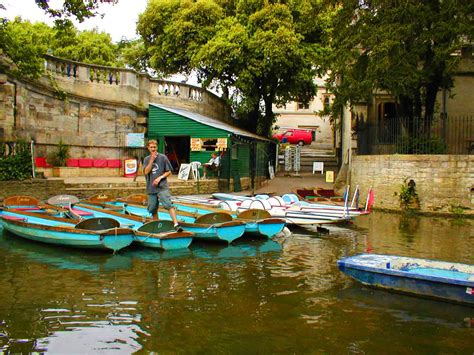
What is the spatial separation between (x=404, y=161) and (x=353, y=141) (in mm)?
4821

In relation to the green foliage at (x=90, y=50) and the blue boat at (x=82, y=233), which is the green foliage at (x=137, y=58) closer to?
the green foliage at (x=90, y=50)

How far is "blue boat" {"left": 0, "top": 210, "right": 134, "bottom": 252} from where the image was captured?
948cm

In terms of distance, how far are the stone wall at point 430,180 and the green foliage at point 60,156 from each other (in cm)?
1272

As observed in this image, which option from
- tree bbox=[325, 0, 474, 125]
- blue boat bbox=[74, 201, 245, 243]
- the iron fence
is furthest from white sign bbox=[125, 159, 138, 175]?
the iron fence

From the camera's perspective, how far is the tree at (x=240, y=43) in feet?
80.9

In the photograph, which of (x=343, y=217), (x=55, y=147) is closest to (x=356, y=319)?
(x=343, y=217)

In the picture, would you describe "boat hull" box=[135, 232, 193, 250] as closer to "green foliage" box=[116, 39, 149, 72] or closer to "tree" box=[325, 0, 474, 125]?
"tree" box=[325, 0, 474, 125]

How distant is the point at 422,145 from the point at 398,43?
434 cm

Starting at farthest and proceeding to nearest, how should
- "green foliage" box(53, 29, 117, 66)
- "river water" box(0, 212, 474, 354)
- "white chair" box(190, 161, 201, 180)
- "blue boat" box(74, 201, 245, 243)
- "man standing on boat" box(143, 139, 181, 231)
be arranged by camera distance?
"green foliage" box(53, 29, 117, 66) → "white chair" box(190, 161, 201, 180) → "blue boat" box(74, 201, 245, 243) → "man standing on boat" box(143, 139, 181, 231) → "river water" box(0, 212, 474, 354)

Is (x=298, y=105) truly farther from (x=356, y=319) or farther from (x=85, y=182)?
(x=356, y=319)

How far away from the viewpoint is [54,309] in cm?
627

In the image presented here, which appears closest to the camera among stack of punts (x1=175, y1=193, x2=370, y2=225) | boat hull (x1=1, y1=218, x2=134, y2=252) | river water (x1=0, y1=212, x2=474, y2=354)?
river water (x1=0, y1=212, x2=474, y2=354)

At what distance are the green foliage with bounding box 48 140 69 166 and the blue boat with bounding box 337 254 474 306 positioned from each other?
48.5ft

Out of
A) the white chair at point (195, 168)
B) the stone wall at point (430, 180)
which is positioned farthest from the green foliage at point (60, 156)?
the stone wall at point (430, 180)
